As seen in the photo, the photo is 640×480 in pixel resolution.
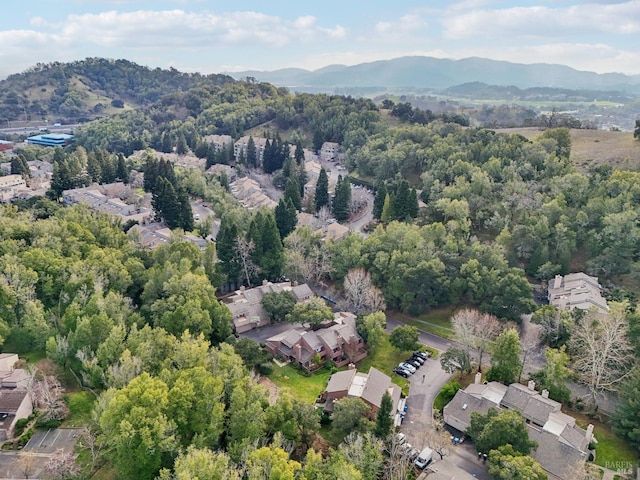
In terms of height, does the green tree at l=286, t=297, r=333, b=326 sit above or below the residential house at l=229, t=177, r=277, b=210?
below

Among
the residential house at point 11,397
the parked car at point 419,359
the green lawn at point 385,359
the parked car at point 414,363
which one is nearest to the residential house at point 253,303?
the green lawn at point 385,359

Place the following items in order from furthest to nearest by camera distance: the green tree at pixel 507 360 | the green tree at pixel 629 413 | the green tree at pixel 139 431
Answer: the green tree at pixel 507 360 → the green tree at pixel 629 413 → the green tree at pixel 139 431

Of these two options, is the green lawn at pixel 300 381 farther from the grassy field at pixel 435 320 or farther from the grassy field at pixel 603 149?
the grassy field at pixel 603 149

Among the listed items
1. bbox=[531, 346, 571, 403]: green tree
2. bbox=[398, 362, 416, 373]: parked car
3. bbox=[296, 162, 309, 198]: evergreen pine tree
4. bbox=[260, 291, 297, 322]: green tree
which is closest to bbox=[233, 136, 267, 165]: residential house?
bbox=[296, 162, 309, 198]: evergreen pine tree

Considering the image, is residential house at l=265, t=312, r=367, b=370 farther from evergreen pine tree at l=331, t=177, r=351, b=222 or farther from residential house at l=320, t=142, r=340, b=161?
residential house at l=320, t=142, r=340, b=161

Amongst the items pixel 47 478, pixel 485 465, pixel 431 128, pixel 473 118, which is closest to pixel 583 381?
pixel 485 465

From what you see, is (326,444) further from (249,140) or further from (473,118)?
(473,118)
